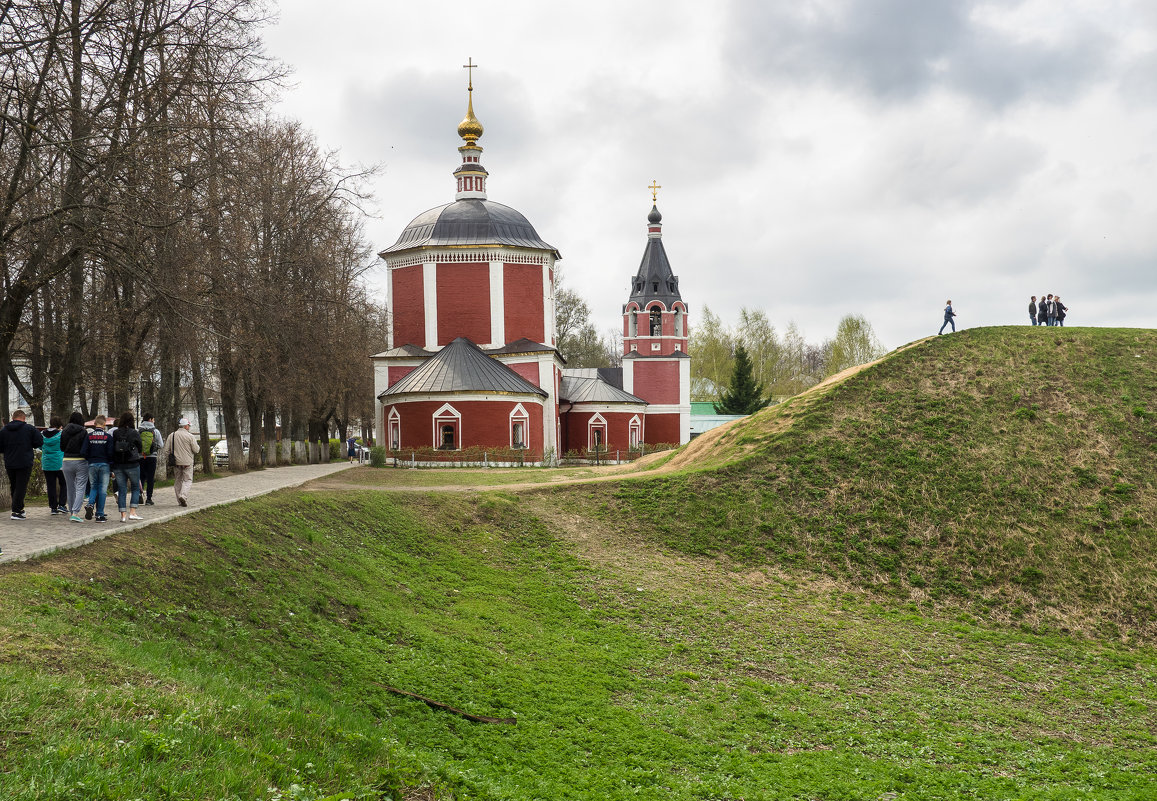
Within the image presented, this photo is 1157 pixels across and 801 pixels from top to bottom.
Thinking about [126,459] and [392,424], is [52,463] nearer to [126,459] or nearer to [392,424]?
[126,459]

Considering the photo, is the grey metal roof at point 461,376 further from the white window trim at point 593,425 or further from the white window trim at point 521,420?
the white window trim at point 593,425

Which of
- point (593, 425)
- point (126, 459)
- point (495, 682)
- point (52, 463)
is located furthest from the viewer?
point (593, 425)

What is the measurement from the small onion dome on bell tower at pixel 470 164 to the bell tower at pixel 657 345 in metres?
11.3

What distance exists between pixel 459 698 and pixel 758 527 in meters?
10.8

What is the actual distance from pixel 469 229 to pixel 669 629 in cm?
3242

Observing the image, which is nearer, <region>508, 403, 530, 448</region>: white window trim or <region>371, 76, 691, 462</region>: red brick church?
<region>371, 76, 691, 462</region>: red brick church

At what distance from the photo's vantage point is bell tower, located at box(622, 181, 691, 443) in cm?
5138

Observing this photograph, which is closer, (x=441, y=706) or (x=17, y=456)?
(x=441, y=706)

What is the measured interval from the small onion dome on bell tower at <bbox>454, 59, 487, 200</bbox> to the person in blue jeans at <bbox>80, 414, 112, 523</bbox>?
3459cm

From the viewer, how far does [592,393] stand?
4750 centimetres

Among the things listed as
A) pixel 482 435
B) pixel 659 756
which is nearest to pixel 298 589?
pixel 659 756

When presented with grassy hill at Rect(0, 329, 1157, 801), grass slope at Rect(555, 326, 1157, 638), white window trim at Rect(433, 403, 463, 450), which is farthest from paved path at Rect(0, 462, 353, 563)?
white window trim at Rect(433, 403, 463, 450)

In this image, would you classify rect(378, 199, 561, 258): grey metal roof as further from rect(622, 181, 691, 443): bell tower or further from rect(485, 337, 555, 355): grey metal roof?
rect(622, 181, 691, 443): bell tower

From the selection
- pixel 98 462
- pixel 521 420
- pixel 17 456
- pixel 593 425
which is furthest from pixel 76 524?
pixel 593 425
